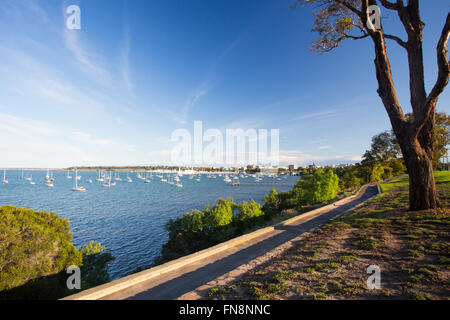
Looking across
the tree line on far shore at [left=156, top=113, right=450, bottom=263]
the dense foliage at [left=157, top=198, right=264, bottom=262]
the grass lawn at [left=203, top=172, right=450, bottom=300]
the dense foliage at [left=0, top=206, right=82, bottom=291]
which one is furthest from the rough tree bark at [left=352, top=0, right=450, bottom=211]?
the dense foliage at [left=0, top=206, right=82, bottom=291]

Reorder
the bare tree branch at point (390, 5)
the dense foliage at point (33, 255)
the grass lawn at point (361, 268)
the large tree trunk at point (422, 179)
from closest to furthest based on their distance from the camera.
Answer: the grass lawn at point (361, 268) < the dense foliage at point (33, 255) < the large tree trunk at point (422, 179) < the bare tree branch at point (390, 5)

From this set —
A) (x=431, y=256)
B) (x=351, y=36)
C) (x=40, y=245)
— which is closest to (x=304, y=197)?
(x=351, y=36)

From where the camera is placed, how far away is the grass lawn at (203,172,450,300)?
13.8ft

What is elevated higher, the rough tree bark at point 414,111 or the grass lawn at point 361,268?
the rough tree bark at point 414,111

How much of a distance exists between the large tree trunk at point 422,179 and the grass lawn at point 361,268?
1.21 meters

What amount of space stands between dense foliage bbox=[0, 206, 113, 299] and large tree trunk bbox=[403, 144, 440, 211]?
59.2 feet

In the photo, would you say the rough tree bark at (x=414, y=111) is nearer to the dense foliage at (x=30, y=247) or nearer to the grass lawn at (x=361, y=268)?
the grass lawn at (x=361, y=268)

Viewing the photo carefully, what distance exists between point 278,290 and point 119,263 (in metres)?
20.5

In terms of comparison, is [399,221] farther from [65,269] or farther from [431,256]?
[65,269]

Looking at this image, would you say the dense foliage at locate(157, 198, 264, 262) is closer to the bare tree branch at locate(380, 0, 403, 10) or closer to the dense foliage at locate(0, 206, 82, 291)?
the dense foliage at locate(0, 206, 82, 291)

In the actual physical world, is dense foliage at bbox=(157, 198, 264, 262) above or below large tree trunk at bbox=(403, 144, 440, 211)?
below

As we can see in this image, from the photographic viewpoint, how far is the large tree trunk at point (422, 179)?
937cm

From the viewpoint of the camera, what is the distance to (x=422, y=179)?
31.1ft

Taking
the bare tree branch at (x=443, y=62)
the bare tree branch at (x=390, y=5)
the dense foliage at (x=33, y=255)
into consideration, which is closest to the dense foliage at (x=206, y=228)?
the dense foliage at (x=33, y=255)
